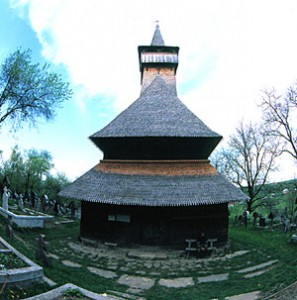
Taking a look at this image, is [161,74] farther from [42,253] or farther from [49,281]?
[49,281]

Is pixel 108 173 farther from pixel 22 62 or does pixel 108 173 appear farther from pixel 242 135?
pixel 242 135

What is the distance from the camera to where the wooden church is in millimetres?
13695

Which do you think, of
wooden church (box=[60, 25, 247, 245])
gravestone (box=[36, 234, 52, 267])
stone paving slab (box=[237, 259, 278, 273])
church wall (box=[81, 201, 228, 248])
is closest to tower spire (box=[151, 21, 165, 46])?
wooden church (box=[60, 25, 247, 245])

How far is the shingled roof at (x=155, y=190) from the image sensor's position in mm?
13266

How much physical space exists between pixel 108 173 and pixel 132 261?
4923mm

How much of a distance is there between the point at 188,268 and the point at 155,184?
13.3ft

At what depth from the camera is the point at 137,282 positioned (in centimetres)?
1006

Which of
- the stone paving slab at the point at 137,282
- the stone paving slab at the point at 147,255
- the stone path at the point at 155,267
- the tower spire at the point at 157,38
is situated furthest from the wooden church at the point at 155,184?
the tower spire at the point at 157,38

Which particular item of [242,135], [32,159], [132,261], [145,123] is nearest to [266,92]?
[242,135]

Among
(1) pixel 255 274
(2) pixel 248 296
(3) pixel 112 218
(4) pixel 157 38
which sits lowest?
(1) pixel 255 274

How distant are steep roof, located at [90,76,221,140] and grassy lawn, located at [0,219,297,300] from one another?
232 inches

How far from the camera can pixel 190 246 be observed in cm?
1348

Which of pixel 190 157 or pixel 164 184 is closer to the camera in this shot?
pixel 164 184

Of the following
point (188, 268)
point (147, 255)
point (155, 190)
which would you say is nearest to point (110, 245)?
point (147, 255)
